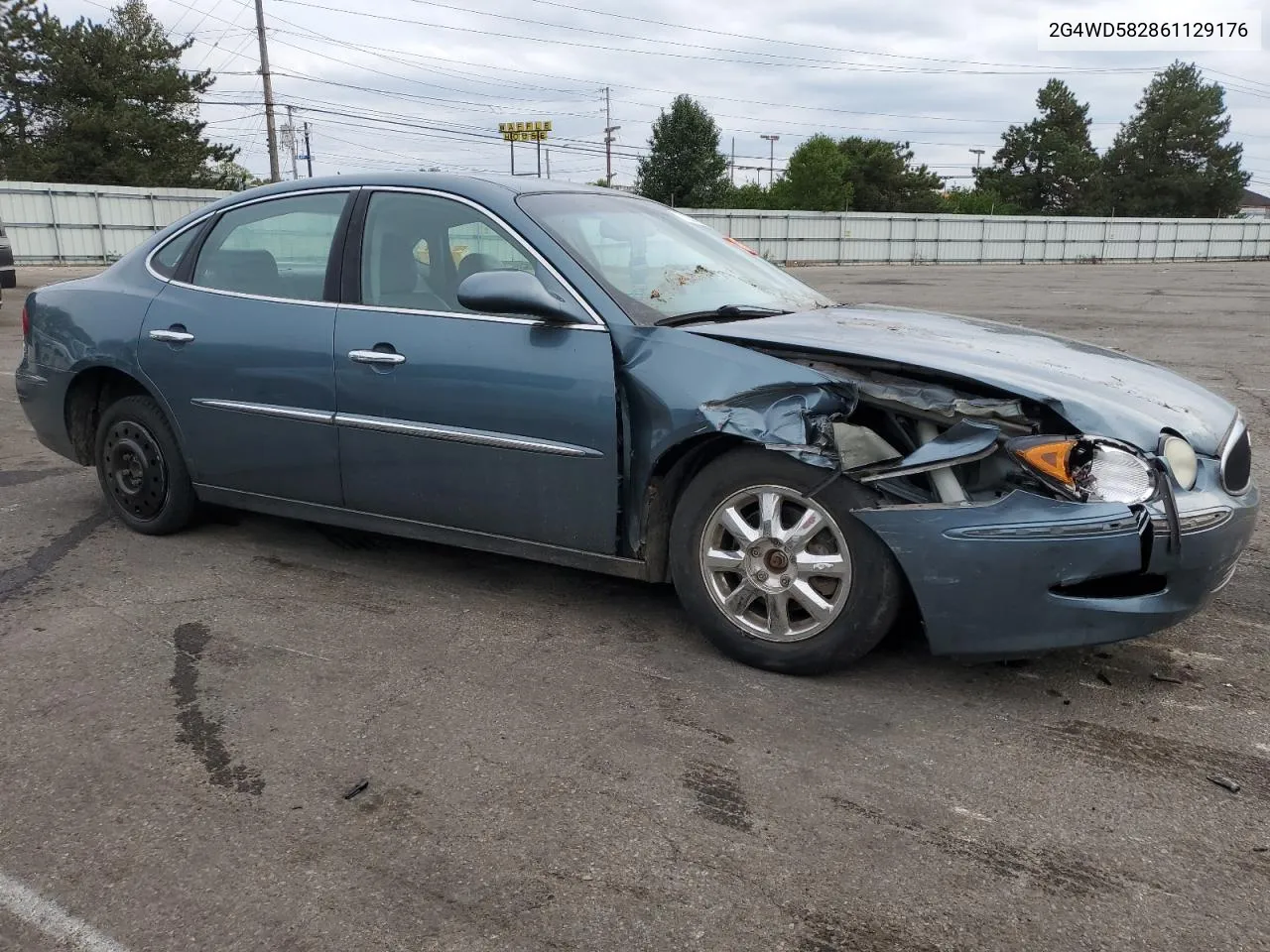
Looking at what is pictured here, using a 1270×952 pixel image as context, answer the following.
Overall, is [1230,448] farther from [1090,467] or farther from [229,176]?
[229,176]

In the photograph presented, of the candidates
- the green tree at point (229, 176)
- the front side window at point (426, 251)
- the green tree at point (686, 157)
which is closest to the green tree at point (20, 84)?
the green tree at point (229, 176)

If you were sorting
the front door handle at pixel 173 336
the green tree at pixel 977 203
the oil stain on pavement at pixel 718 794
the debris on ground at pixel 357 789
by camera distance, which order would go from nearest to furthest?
the oil stain on pavement at pixel 718 794, the debris on ground at pixel 357 789, the front door handle at pixel 173 336, the green tree at pixel 977 203

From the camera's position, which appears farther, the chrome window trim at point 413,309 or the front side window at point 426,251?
the front side window at point 426,251

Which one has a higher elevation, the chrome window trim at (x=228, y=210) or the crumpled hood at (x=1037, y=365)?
the chrome window trim at (x=228, y=210)

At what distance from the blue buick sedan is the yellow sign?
77416 mm

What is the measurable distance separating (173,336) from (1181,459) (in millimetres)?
3808

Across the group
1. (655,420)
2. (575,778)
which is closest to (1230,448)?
(655,420)

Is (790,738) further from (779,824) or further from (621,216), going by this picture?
(621,216)

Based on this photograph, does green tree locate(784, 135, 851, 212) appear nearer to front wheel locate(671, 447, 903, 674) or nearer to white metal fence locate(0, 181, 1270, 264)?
white metal fence locate(0, 181, 1270, 264)

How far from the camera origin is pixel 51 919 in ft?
7.49

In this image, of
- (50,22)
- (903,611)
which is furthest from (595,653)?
(50,22)

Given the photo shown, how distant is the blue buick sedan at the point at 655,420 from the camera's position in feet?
9.98

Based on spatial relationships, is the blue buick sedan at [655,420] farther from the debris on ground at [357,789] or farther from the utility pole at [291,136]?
the utility pole at [291,136]

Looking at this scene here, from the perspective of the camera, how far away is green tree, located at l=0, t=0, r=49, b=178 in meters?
43.0
